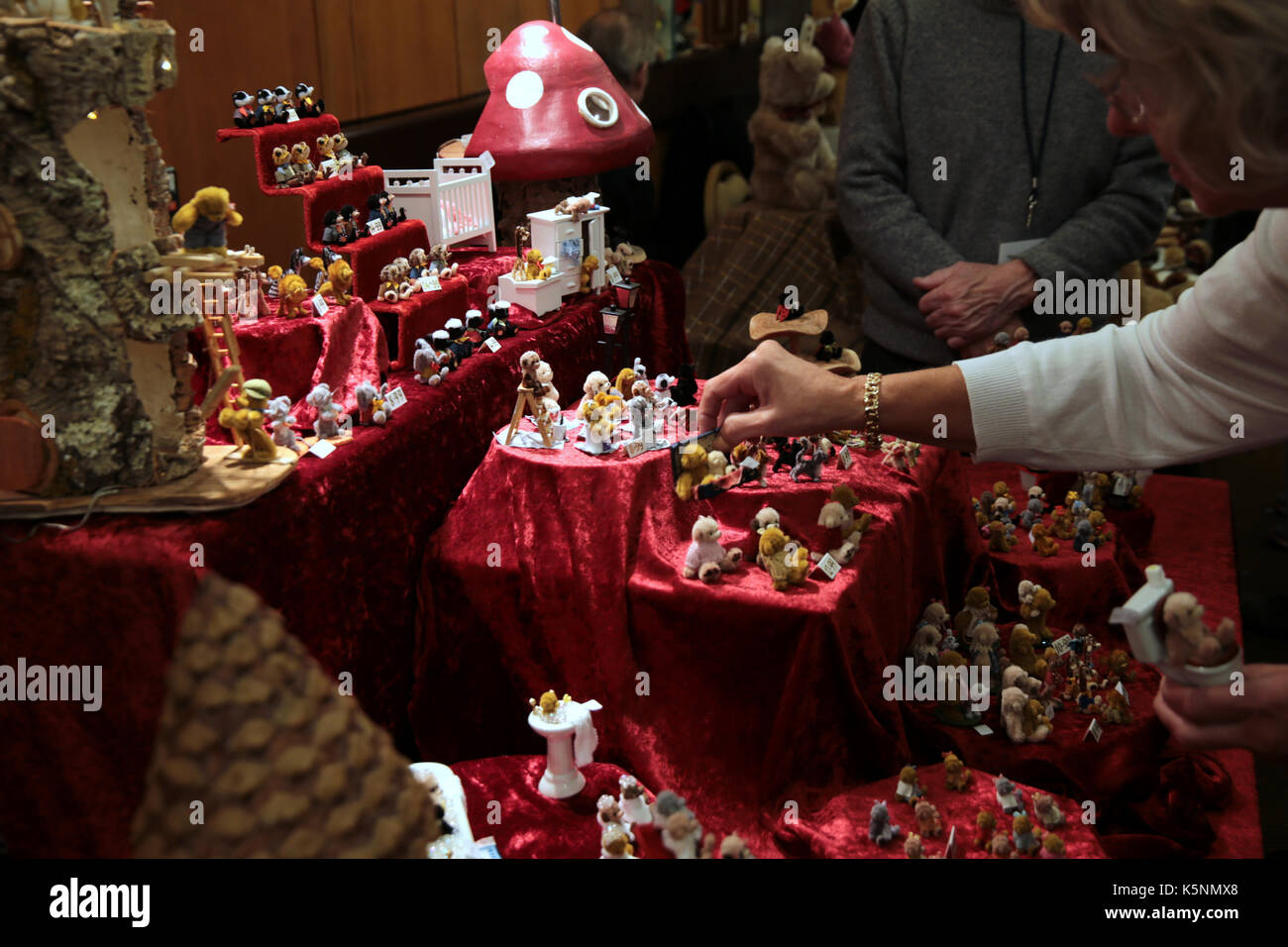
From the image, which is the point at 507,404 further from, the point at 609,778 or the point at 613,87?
the point at 613,87

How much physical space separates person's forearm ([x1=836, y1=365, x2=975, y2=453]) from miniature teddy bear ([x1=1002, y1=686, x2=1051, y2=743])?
62 centimetres

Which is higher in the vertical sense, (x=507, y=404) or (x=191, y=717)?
(x=191, y=717)

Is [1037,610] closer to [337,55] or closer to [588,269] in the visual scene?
[588,269]

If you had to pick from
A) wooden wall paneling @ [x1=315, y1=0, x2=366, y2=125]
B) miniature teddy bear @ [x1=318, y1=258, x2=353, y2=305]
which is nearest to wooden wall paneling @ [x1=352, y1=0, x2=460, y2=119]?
wooden wall paneling @ [x1=315, y1=0, x2=366, y2=125]

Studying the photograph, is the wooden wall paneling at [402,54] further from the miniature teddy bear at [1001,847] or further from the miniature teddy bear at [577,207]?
the miniature teddy bear at [1001,847]

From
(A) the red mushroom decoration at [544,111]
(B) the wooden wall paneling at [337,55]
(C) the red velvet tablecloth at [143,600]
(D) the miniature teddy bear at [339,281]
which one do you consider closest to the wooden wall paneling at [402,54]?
(B) the wooden wall paneling at [337,55]

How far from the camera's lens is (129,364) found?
4.40 ft


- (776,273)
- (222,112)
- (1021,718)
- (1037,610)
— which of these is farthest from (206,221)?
(776,273)

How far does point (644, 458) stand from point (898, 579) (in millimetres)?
468

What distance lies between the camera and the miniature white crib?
7.44ft

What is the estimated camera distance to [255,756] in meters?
0.63

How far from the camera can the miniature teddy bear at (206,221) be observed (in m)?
1.33

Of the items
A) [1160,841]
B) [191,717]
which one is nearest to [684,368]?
[1160,841]

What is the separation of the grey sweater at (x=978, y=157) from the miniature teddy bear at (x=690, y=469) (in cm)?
89
